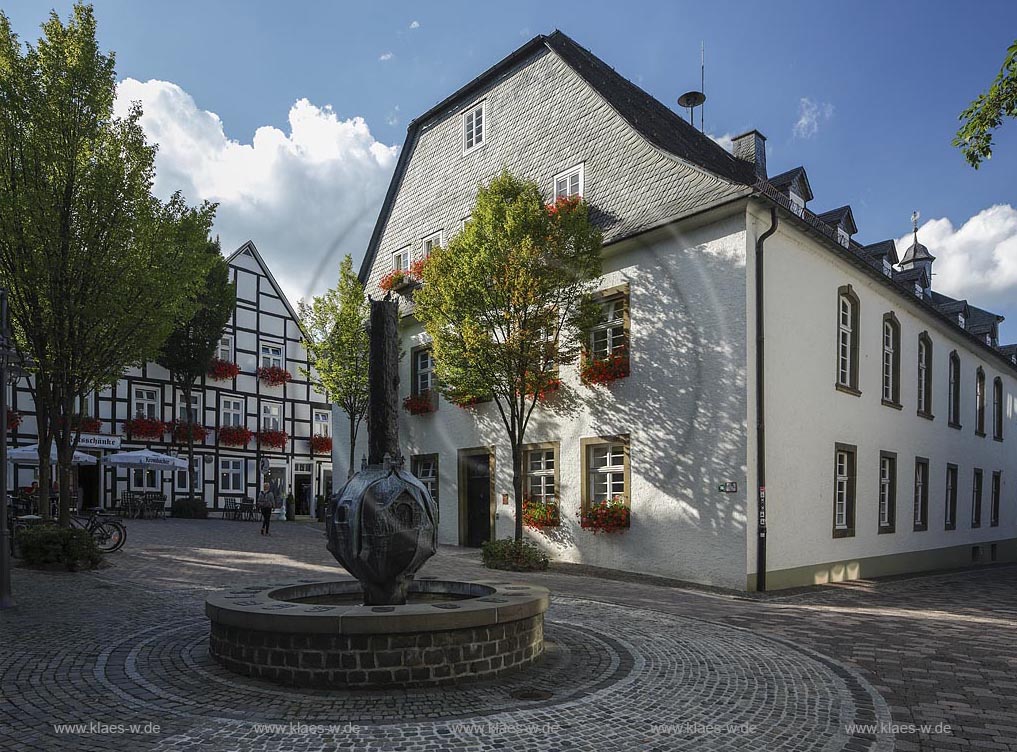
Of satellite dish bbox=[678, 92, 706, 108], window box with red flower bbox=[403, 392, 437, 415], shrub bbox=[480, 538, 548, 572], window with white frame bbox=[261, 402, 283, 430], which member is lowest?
shrub bbox=[480, 538, 548, 572]

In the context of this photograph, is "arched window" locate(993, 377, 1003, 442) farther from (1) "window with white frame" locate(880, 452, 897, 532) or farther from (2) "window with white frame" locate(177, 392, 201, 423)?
(2) "window with white frame" locate(177, 392, 201, 423)

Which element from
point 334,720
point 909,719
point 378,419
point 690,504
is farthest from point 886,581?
point 334,720

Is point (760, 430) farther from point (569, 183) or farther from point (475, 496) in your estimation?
point (475, 496)

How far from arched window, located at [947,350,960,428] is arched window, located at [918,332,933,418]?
2.39 meters

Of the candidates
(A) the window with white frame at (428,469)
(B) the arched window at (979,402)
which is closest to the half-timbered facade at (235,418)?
(A) the window with white frame at (428,469)

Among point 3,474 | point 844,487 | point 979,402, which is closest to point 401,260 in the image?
point 844,487

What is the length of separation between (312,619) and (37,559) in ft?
30.1

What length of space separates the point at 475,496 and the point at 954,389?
15.4 meters

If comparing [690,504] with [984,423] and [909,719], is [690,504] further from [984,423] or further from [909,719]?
[984,423]

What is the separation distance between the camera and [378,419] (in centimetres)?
777

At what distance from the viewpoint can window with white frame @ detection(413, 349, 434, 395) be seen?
2186cm

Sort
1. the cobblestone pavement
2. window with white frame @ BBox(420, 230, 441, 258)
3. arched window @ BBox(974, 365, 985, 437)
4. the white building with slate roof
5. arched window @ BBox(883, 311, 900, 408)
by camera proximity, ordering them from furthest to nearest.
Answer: arched window @ BBox(974, 365, 985, 437), window with white frame @ BBox(420, 230, 441, 258), arched window @ BBox(883, 311, 900, 408), the white building with slate roof, the cobblestone pavement

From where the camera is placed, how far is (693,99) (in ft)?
79.0

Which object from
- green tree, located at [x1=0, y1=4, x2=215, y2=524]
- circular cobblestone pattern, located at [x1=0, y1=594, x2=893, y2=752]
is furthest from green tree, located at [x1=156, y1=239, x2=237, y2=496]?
circular cobblestone pattern, located at [x1=0, y1=594, x2=893, y2=752]
